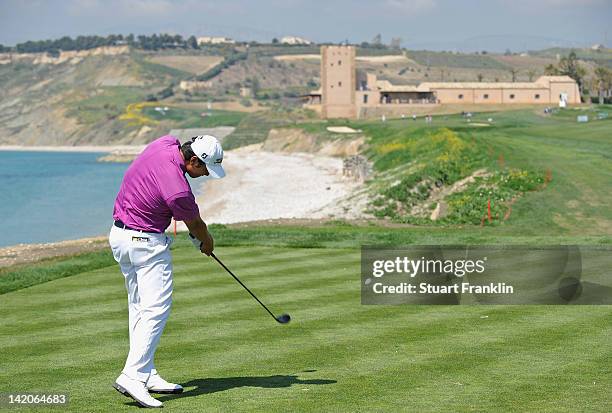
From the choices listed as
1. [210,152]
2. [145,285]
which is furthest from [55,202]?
[210,152]

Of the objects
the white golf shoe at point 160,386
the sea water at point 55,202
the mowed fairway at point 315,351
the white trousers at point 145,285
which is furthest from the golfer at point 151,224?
the sea water at point 55,202

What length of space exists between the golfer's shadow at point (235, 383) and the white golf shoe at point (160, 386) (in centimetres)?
6

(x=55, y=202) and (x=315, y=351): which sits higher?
(x=315, y=351)

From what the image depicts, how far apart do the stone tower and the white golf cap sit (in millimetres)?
160060

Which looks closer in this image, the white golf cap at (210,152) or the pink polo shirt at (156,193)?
the pink polo shirt at (156,193)

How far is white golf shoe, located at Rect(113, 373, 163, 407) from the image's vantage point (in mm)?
9930

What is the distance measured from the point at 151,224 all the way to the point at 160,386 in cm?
161

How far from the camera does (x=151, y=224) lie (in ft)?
33.2

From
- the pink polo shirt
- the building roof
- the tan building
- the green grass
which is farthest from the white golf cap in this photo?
the building roof

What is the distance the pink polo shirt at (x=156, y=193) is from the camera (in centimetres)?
1003

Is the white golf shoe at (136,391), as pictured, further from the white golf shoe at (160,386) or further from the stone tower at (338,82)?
the stone tower at (338,82)

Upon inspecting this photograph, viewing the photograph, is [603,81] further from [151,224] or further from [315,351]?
[151,224]

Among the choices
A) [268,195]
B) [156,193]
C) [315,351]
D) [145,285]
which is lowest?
[268,195]

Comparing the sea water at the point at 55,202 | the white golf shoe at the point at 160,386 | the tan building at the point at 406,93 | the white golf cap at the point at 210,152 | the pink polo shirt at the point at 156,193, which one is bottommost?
the sea water at the point at 55,202
